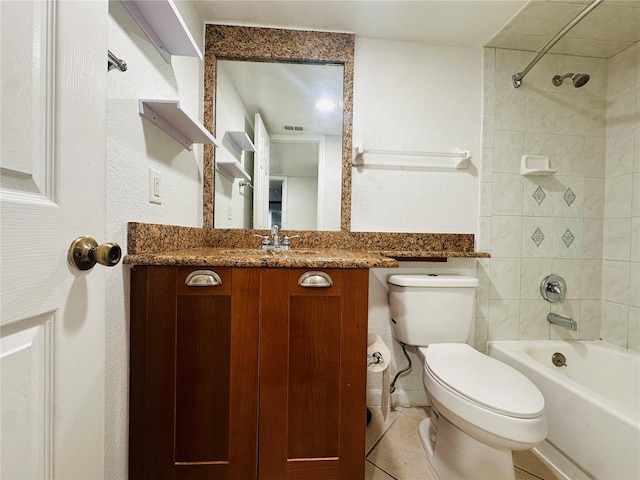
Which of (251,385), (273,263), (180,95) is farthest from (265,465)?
(180,95)

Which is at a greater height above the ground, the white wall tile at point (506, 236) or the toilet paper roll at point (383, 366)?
the white wall tile at point (506, 236)

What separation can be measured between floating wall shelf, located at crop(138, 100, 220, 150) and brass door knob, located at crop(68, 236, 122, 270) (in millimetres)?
599

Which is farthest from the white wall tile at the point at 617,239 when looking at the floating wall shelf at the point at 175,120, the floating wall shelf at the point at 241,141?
the floating wall shelf at the point at 175,120

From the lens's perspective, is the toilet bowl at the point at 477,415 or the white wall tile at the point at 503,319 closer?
the toilet bowl at the point at 477,415

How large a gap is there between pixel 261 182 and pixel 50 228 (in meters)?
1.11

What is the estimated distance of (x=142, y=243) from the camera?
2.85ft

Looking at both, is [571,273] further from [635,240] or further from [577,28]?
[577,28]

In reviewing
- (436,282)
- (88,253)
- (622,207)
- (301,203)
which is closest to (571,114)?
(622,207)

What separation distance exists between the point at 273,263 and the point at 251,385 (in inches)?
15.9

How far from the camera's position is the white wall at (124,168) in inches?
29.6

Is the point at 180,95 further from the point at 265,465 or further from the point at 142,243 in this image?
the point at 265,465

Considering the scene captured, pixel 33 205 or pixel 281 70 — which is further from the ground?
pixel 281 70

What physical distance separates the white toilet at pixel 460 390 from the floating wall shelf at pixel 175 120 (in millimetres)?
1118

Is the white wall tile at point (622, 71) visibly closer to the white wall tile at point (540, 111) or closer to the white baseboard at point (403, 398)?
the white wall tile at point (540, 111)
